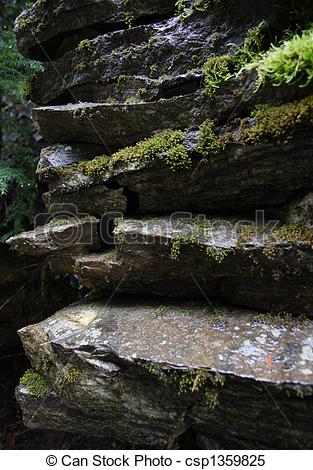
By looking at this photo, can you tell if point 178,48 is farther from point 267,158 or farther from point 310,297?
point 310,297

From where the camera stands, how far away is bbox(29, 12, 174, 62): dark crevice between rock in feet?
12.1

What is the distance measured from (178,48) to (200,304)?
274 centimetres

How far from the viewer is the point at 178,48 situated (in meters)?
3.42

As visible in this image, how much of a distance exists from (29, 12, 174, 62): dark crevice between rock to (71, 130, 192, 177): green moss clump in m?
1.40

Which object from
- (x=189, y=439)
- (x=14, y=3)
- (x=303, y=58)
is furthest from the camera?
(x=14, y=3)

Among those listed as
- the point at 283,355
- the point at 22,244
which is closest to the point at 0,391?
the point at 22,244

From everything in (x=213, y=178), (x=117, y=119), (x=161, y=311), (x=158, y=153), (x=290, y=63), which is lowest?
(x=161, y=311)

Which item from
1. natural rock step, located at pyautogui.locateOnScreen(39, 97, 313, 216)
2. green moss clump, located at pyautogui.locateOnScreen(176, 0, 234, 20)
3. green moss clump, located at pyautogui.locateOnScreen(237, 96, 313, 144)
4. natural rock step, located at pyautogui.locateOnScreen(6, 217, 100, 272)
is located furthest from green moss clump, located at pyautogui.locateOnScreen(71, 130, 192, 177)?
green moss clump, located at pyautogui.locateOnScreen(176, 0, 234, 20)

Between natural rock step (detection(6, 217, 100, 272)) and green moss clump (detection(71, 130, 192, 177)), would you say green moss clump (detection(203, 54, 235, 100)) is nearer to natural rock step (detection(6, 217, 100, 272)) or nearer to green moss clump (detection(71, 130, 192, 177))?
green moss clump (detection(71, 130, 192, 177))

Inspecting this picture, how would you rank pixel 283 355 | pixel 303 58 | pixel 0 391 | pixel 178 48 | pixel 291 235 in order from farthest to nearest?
pixel 0 391 < pixel 178 48 < pixel 291 235 < pixel 283 355 < pixel 303 58

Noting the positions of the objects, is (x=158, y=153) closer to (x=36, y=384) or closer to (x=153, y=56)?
(x=153, y=56)

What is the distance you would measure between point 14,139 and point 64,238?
3.65m

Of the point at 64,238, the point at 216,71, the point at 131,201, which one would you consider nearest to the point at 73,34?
the point at 216,71

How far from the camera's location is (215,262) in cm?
323
